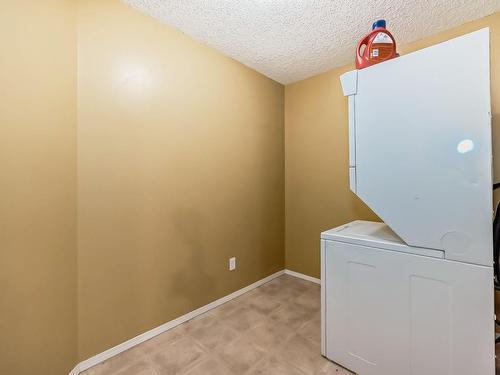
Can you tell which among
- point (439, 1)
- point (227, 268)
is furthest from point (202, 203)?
point (439, 1)

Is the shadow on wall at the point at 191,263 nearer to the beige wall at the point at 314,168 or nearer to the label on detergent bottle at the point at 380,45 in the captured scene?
the beige wall at the point at 314,168

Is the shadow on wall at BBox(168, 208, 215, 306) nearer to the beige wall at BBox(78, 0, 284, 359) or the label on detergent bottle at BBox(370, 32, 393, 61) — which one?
the beige wall at BBox(78, 0, 284, 359)

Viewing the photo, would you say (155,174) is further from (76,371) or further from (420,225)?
(420,225)

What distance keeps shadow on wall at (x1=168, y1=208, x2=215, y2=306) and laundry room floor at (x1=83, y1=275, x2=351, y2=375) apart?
217 mm

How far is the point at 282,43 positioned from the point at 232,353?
7.87ft

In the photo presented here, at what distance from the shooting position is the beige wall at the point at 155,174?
4.59 ft

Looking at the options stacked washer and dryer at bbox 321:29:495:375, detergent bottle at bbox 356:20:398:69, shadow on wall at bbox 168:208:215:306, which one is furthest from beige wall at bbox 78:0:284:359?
detergent bottle at bbox 356:20:398:69

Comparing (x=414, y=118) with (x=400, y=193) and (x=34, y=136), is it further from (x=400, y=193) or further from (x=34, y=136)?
(x=34, y=136)

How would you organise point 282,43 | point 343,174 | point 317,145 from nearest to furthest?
point 282,43
point 343,174
point 317,145

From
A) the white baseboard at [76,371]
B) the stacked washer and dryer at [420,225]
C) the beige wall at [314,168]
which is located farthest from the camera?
the beige wall at [314,168]

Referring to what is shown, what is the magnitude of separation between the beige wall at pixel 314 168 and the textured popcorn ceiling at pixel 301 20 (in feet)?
1.24

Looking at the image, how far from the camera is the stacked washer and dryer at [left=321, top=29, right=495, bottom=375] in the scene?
38.8 inches

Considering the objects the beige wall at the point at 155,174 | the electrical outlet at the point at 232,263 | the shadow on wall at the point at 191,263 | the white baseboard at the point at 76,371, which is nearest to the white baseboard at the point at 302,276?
the beige wall at the point at 155,174

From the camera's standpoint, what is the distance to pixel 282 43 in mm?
1957
